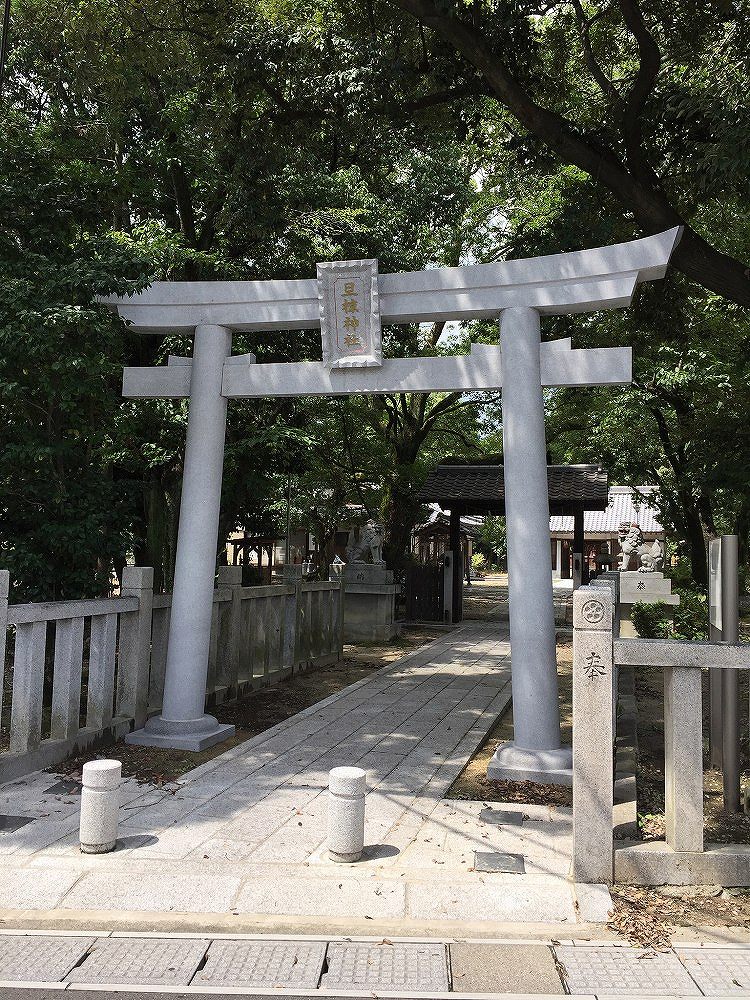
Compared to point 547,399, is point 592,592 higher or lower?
lower

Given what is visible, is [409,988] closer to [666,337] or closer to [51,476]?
[51,476]

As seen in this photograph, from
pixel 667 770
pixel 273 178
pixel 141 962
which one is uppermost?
pixel 273 178

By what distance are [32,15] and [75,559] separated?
7.24 metres

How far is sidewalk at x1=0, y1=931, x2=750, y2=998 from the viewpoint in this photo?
3730 millimetres

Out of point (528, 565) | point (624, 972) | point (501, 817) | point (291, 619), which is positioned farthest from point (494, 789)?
point (291, 619)

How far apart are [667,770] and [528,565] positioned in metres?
2.63

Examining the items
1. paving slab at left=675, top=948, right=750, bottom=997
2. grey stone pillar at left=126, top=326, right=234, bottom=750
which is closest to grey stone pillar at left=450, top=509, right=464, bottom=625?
grey stone pillar at left=126, top=326, right=234, bottom=750

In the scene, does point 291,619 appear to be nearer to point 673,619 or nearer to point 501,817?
point 501,817

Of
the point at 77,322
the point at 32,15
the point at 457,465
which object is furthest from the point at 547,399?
the point at 77,322

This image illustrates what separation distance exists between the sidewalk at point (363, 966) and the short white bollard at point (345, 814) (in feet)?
3.02

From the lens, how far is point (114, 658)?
783 centimetres

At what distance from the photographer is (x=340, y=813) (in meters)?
5.08

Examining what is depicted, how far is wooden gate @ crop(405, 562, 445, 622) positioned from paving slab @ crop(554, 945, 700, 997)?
17.6 metres

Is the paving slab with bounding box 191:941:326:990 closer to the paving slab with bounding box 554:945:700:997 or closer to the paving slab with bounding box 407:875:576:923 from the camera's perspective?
the paving slab with bounding box 407:875:576:923
